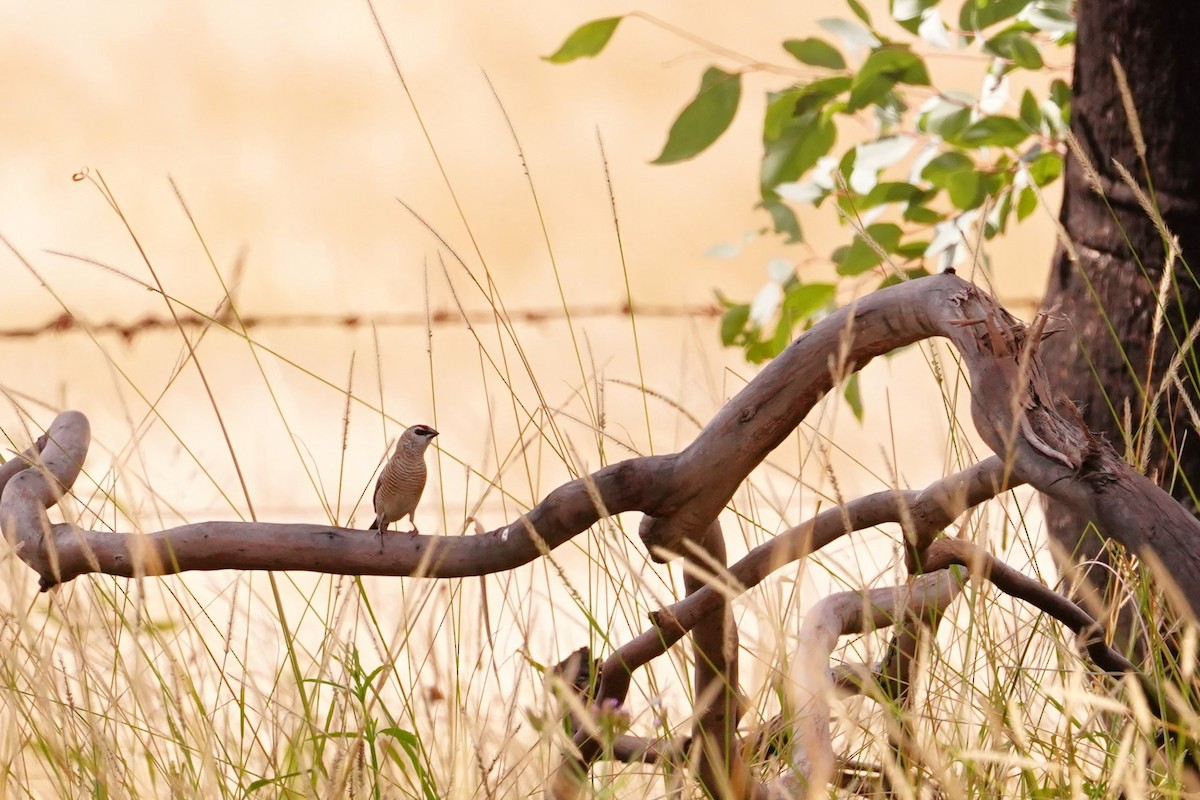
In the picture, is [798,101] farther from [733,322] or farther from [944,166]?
[733,322]

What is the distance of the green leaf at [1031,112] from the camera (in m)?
1.80

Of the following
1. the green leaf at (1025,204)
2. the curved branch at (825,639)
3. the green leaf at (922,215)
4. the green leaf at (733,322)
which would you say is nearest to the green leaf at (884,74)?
the green leaf at (922,215)

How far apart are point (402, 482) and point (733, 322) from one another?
42.0 inches

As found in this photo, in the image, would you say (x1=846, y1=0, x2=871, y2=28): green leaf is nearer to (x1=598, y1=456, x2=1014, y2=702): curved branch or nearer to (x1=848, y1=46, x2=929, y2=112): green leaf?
(x1=848, y1=46, x2=929, y2=112): green leaf

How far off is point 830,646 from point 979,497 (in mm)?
186

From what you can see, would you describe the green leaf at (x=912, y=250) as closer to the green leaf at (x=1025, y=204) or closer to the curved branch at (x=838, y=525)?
the green leaf at (x=1025, y=204)

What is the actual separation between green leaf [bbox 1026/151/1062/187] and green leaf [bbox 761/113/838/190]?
1.12ft

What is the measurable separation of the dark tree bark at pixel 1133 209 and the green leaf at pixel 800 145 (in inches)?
14.3

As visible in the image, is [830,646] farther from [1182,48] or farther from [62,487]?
[1182,48]

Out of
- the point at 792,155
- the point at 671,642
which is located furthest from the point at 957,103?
the point at 671,642

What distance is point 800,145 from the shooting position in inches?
76.4

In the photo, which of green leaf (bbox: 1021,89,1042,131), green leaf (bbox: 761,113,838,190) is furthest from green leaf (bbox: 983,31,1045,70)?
green leaf (bbox: 761,113,838,190)

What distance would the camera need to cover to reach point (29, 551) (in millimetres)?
1072

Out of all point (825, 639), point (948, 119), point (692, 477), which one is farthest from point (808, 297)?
point (692, 477)
